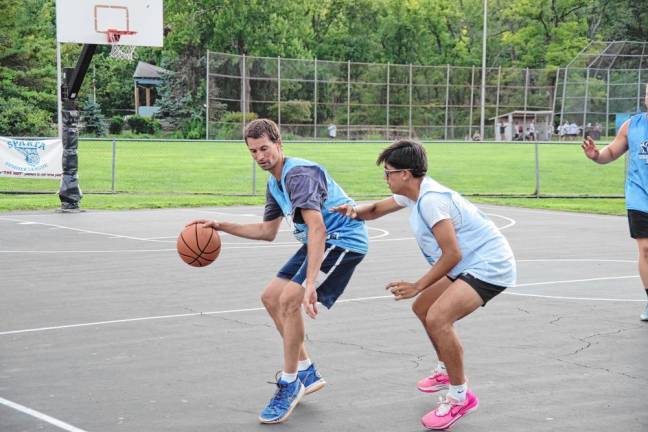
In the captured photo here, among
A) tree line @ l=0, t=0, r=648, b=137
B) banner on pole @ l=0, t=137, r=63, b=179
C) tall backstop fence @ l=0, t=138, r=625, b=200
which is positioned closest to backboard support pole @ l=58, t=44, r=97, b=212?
banner on pole @ l=0, t=137, r=63, b=179

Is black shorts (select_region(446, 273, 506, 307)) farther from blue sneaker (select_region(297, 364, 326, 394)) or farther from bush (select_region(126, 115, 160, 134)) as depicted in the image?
bush (select_region(126, 115, 160, 134))

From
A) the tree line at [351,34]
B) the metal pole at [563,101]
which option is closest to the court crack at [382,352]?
the tree line at [351,34]

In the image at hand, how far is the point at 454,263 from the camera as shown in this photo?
18.2 feet

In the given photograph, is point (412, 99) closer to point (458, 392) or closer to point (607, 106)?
point (607, 106)

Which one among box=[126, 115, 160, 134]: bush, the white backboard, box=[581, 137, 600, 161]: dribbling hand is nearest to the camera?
box=[581, 137, 600, 161]: dribbling hand

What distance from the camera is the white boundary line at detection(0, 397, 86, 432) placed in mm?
5562

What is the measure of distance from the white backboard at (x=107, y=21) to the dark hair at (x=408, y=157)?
15.7 m

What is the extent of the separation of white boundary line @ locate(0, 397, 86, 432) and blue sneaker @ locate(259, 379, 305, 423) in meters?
1.06

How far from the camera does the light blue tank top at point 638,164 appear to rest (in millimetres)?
8750

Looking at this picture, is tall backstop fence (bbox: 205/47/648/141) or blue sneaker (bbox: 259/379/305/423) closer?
blue sneaker (bbox: 259/379/305/423)

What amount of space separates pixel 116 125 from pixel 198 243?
199 ft

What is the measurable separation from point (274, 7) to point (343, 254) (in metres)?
70.2

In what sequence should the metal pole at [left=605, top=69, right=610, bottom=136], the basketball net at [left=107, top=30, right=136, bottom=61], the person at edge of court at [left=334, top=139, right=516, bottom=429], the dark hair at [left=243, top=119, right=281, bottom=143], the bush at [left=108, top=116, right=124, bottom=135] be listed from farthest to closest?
the bush at [left=108, top=116, right=124, bottom=135]
the metal pole at [left=605, top=69, right=610, bottom=136]
the basketball net at [left=107, top=30, right=136, bottom=61]
the dark hair at [left=243, top=119, right=281, bottom=143]
the person at edge of court at [left=334, top=139, right=516, bottom=429]

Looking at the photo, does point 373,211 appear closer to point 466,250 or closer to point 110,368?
point 466,250
